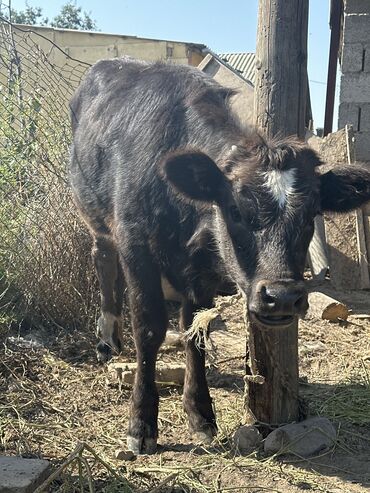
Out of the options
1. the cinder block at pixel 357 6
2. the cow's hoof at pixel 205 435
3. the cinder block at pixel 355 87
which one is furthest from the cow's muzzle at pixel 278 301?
the cinder block at pixel 357 6

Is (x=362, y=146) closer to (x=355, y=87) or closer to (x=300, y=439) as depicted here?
(x=355, y=87)

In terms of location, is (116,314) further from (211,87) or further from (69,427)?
(211,87)

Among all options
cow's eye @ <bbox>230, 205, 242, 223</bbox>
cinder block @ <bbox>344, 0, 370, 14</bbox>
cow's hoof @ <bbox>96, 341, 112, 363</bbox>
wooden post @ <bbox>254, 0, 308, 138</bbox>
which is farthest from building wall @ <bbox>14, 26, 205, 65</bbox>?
cow's eye @ <bbox>230, 205, 242, 223</bbox>

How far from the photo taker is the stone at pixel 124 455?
3568mm

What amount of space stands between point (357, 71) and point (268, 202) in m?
4.53

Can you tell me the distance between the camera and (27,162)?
604 centimetres

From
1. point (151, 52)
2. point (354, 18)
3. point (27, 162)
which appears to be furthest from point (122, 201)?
point (151, 52)

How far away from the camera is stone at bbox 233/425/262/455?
144 inches

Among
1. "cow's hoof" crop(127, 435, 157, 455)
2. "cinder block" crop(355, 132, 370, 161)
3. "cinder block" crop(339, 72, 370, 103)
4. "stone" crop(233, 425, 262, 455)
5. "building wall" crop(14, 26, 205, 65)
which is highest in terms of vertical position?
"building wall" crop(14, 26, 205, 65)

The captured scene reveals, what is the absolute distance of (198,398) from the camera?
4047 millimetres

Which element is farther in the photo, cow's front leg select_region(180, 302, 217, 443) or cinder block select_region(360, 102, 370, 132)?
cinder block select_region(360, 102, 370, 132)

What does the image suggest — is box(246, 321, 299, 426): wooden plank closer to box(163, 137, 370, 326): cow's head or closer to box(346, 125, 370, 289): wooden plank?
box(163, 137, 370, 326): cow's head

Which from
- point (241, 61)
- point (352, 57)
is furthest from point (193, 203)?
point (241, 61)

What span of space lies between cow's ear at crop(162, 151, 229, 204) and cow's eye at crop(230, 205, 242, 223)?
13 centimetres
